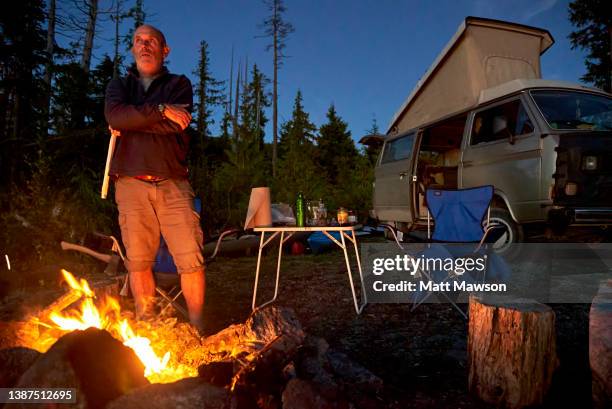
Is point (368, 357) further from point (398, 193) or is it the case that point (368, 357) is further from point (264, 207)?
point (398, 193)

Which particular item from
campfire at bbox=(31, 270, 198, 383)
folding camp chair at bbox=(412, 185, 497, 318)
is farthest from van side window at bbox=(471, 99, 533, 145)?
campfire at bbox=(31, 270, 198, 383)

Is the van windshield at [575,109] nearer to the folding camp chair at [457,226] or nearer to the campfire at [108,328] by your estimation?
the folding camp chair at [457,226]

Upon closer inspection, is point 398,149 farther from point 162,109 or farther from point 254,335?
point 254,335

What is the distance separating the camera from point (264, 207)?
126 inches

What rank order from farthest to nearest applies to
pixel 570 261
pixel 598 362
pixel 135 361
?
pixel 570 261 → pixel 598 362 → pixel 135 361

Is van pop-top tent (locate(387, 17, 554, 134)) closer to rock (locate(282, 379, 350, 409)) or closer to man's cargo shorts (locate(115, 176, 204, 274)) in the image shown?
man's cargo shorts (locate(115, 176, 204, 274))

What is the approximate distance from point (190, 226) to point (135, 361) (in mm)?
875

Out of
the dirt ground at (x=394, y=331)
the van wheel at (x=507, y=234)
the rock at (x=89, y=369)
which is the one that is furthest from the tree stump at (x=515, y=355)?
the van wheel at (x=507, y=234)

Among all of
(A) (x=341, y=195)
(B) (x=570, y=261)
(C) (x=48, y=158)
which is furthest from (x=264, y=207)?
(A) (x=341, y=195)

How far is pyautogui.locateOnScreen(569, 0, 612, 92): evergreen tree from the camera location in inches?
638

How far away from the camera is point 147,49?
7.22ft

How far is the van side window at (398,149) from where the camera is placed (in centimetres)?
657

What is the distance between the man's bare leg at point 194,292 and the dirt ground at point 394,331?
0.47m

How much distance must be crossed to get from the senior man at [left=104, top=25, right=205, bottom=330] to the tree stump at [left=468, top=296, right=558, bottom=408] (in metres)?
1.56
